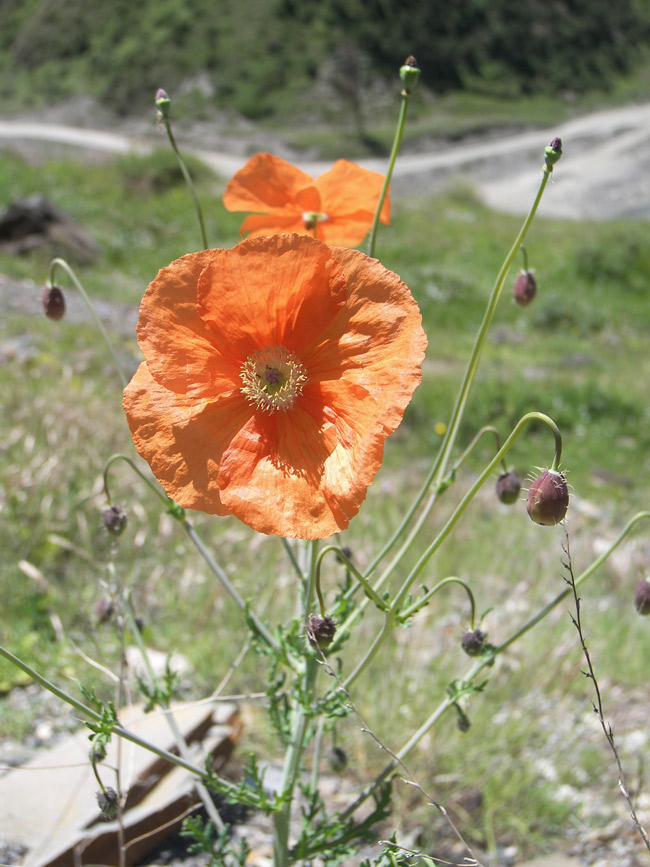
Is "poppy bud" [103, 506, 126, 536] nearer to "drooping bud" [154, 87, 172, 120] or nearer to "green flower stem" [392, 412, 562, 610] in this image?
"green flower stem" [392, 412, 562, 610]

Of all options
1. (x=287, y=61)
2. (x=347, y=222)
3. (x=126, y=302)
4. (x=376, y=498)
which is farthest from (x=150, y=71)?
(x=347, y=222)

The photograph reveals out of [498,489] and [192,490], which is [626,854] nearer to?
[498,489]

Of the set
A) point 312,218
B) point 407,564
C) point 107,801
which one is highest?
point 312,218

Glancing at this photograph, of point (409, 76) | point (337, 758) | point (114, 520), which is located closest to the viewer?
point (409, 76)

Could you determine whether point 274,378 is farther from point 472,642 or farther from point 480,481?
point 472,642

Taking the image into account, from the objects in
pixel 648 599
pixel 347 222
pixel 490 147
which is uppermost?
pixel 490 147

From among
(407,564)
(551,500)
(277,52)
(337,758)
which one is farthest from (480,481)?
(277,52)

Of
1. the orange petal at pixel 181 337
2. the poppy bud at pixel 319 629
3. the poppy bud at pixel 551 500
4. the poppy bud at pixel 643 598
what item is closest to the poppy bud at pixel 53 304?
the orange petal at pixel 181 337
